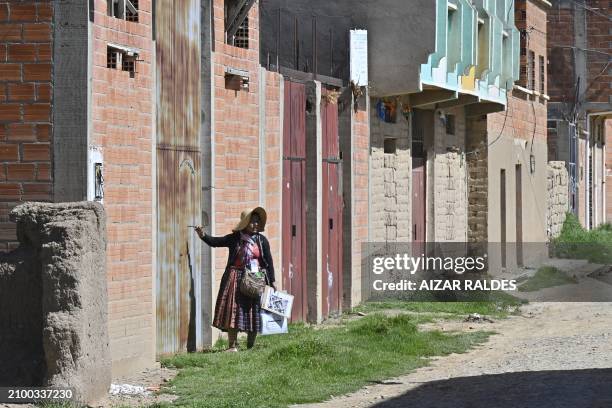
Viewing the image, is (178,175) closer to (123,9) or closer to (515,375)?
(123,9)

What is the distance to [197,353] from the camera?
45.4 feet

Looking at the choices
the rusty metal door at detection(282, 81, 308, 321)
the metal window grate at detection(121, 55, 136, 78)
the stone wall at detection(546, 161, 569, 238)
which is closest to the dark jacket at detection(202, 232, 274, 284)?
the metal window grate at detection(121, 55, 136, 78)

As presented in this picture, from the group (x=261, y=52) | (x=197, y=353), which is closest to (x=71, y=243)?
(x=197, y=353)

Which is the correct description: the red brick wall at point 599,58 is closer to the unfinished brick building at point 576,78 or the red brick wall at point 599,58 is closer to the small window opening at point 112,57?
the unfinished brick building at point 576,78

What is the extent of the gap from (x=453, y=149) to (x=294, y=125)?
949 centimetres

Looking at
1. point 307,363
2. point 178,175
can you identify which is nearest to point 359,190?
point 178,175

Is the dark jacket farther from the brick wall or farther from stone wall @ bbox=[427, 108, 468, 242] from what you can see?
stone wall @ bbox=[427, 108, 468, 242]

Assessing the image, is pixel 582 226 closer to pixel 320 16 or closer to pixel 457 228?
pixel 457 228

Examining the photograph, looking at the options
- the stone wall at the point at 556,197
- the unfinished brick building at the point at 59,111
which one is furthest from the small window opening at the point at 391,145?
the stone wall at the point at 556,197

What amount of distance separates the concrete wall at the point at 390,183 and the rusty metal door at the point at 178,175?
285 inches

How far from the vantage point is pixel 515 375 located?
12844 mm

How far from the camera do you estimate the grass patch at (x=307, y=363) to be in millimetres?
11422

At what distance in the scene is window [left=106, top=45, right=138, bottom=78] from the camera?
12.0 metres

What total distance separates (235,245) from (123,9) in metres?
3.14
